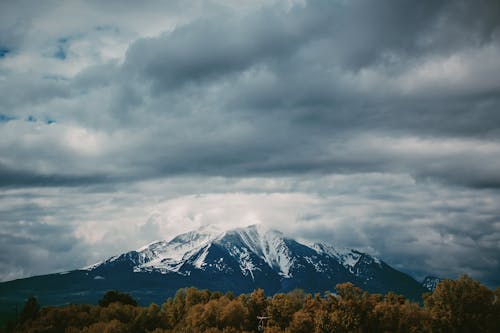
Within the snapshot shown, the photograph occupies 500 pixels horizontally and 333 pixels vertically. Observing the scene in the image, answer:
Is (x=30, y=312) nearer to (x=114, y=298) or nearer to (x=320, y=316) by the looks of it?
(x=114, y=298)

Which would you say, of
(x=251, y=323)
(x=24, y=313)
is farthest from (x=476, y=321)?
(x=24, y=313)

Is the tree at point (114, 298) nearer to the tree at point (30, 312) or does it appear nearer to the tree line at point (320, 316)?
the tree at point (30, 312)

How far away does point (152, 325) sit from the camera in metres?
→ 144

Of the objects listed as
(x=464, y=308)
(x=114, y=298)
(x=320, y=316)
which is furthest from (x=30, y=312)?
(x=464, y=308)

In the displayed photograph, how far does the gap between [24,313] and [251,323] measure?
79.5 meters

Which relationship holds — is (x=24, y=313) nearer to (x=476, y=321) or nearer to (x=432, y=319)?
(x=432, y=319)

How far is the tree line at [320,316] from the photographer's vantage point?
124250 millimetres

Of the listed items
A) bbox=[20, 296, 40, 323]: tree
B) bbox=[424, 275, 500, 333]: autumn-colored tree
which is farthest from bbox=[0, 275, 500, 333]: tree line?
bbox=[20, 296, 40, 323]: tree

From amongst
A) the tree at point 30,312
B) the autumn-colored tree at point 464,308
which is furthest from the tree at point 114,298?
the autumn-colored tree at point 464,308

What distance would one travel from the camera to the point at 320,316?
121750 mm

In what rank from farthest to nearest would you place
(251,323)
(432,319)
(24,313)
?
1. (24,313)
2. (251,323)
3. (432,319)

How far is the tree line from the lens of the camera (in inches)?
4892

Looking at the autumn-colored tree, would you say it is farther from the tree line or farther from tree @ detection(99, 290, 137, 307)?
tree @ detection(99, 290, 137, 307)

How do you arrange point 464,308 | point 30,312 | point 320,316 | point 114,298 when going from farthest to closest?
1. point 114,298
2. point 30,312
3. point 464,308
4. point 320,316
